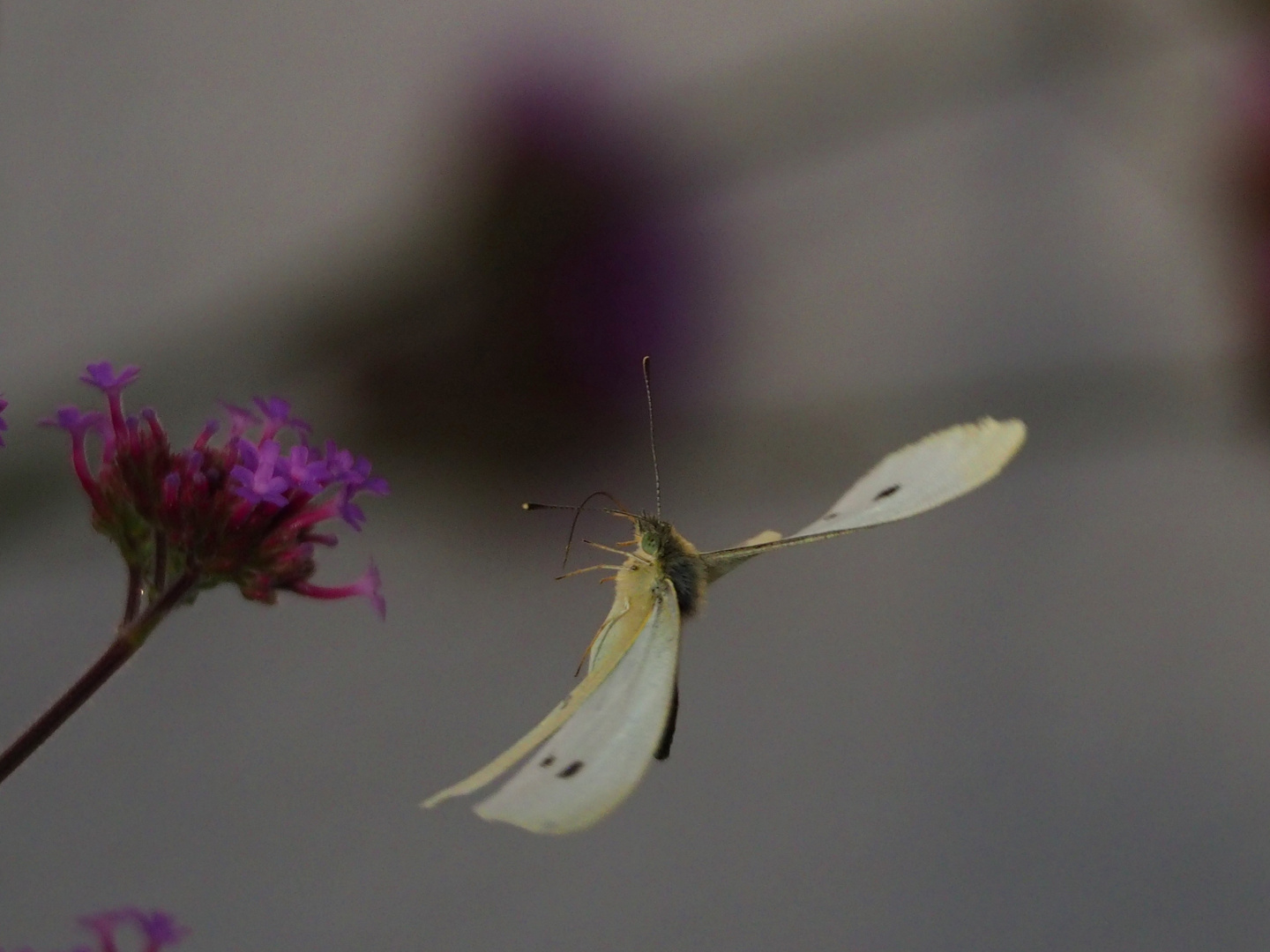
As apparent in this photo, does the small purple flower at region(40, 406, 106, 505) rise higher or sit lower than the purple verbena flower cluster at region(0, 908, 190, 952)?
higher

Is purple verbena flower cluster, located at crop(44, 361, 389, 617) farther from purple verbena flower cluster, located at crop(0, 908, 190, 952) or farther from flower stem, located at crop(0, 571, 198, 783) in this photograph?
purple verbena flower cluster, located at crop(0, 908, 190, 952)

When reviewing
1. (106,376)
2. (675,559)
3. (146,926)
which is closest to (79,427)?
(106,376)

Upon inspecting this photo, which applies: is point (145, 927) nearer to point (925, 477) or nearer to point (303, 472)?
point (303, 472)

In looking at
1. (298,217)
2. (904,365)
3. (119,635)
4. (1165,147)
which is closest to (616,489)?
(904,365)

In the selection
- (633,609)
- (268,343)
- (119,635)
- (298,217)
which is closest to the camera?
(119,635)

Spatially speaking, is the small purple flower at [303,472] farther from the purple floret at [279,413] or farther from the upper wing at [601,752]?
the upper wing at [601,752]

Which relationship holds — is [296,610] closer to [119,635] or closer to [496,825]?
[496,825]

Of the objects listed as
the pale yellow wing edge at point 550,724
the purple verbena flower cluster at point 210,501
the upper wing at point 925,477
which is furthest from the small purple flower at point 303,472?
the upper wing at point 925,477

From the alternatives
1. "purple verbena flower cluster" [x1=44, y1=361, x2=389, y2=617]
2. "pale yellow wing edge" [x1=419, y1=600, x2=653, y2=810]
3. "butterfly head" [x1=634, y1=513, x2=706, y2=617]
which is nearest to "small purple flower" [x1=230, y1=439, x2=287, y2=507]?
"purple verbena flower cluster" [x1=44, y1=361, x2=389, y2=617]
